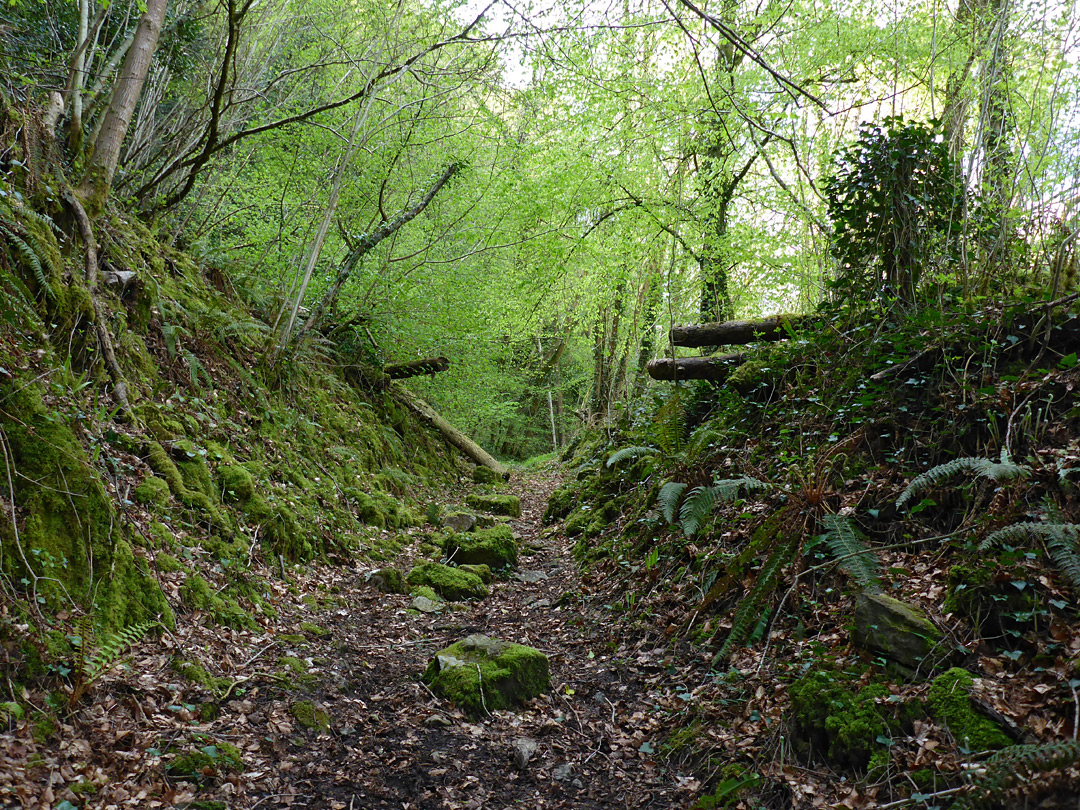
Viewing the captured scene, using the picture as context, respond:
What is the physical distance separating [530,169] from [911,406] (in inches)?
392

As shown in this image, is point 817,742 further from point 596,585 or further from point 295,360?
point 295,360

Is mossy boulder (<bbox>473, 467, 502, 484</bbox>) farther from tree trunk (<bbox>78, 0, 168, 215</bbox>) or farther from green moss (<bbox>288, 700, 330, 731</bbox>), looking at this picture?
green moss (<bbox>288, 700, 330, 731</bbox>)

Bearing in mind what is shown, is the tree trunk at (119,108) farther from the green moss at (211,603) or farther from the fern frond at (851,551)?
the fern frond at (851,551)

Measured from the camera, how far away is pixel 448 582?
270 inches

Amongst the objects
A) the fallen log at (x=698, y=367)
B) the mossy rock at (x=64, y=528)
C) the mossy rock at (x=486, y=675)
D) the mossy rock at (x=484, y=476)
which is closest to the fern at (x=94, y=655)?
the mossy rock at (x=64, y=528)

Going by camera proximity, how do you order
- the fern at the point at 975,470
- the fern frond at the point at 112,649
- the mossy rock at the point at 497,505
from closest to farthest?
the fern frond at the point at 112,649 → the fern at the point at 975,470 → the mossy rock at the point at 497,505

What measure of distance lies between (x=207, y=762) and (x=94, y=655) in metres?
0.84

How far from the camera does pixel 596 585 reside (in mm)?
6523

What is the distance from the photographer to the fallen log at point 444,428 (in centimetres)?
1495

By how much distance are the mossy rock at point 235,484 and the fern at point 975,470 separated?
18.5 ft

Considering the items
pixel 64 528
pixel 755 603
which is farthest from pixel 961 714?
pixel 64 528

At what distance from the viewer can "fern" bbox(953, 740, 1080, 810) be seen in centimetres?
199

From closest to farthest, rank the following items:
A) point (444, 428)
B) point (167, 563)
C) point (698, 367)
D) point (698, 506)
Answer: point (167, 563) < point (698, 506) < point (698, 367) < point (444, 428)

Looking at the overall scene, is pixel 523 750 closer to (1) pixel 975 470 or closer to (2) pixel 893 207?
(1) pixel 975 470
